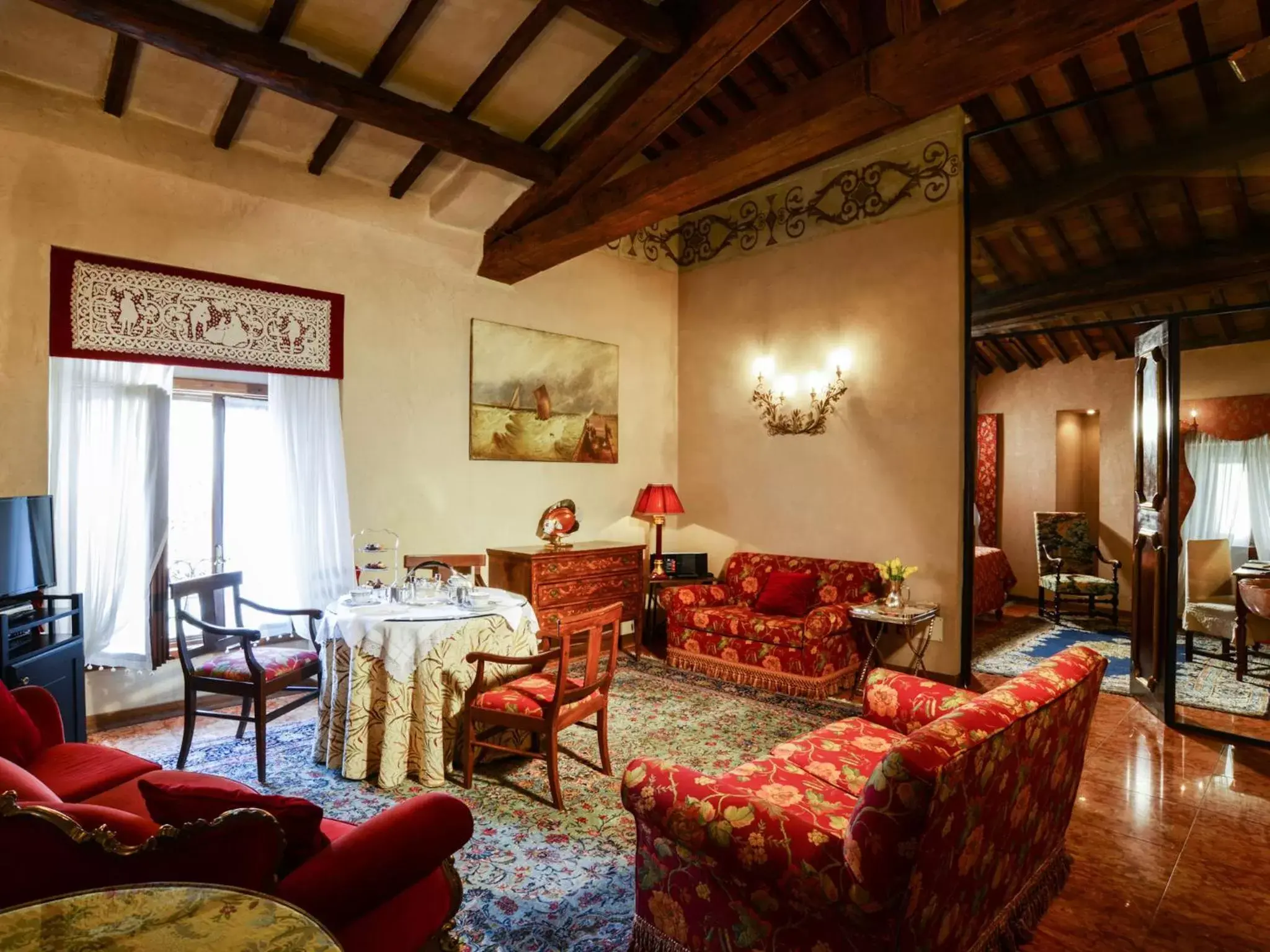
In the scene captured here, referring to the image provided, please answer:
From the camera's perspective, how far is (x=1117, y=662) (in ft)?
19.4

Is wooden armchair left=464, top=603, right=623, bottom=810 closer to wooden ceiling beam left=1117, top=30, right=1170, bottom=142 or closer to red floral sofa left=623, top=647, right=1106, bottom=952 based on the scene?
red floral sofa left=623, top=647, right=1106, bottom=952

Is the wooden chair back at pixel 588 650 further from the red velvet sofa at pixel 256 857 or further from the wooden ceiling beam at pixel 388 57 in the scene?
the wooden ceiling beam at pixel 388 57

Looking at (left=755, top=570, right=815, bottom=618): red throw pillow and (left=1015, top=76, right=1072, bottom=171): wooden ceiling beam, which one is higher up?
(left=1015, top=76, right=1072, bottom=171): wooden ceiling beam

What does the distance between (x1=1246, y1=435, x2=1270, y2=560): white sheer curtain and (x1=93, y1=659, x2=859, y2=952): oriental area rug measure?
3369mm

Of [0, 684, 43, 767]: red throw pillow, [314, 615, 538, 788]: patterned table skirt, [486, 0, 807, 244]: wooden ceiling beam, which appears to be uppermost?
[486, 0, 807, 244]: wooden ceiling beam

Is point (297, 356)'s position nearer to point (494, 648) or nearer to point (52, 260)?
point (52, 260)

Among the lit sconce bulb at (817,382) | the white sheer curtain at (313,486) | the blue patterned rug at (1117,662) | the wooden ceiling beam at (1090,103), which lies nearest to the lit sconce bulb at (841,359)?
the lit sconce bulb at (817,382)

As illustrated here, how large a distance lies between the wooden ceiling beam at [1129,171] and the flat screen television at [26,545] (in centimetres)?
609

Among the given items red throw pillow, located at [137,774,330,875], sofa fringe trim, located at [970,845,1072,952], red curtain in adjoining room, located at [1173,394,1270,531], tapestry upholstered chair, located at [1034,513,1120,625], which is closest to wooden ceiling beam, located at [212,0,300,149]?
red throw pillow, located at [137,774,330,875]

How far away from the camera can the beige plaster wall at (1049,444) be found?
814 centimetres

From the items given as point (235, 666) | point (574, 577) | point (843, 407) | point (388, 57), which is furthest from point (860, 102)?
point (235, 666)

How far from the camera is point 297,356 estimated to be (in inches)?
185

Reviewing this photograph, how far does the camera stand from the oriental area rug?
2.41 metres

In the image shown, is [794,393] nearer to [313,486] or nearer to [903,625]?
[903,625]
